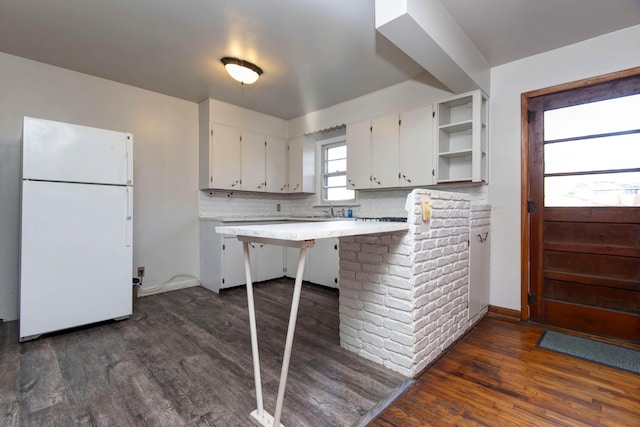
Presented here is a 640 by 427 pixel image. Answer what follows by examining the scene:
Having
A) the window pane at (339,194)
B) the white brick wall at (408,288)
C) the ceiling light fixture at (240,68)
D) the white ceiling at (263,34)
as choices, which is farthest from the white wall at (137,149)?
the white brick wall at (408,288)

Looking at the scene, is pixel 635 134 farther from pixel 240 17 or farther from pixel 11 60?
pixel 11 60

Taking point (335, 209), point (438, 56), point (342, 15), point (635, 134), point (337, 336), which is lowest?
point (337, 336)

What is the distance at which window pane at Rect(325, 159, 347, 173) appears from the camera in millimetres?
4559

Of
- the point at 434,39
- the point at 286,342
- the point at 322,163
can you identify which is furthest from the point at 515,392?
the point at 322,163

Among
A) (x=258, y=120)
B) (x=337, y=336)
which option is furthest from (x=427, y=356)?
(x=258, y=120)

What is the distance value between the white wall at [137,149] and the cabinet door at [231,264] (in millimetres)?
599

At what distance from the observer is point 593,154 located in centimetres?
251

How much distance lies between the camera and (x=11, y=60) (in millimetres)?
2807

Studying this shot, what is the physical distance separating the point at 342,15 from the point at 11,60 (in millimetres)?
3114

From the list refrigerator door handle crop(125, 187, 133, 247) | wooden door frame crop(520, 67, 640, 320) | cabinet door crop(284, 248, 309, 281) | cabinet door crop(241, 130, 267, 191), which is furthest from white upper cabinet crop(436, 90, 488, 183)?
refrigerator door handle crop(125, 187, 133, 247)

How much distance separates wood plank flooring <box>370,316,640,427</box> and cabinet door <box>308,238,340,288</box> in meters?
1.74

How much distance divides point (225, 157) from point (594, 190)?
392 cm

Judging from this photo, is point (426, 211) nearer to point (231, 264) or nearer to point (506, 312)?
point (506, 312)

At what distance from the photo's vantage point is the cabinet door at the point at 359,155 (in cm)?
370
